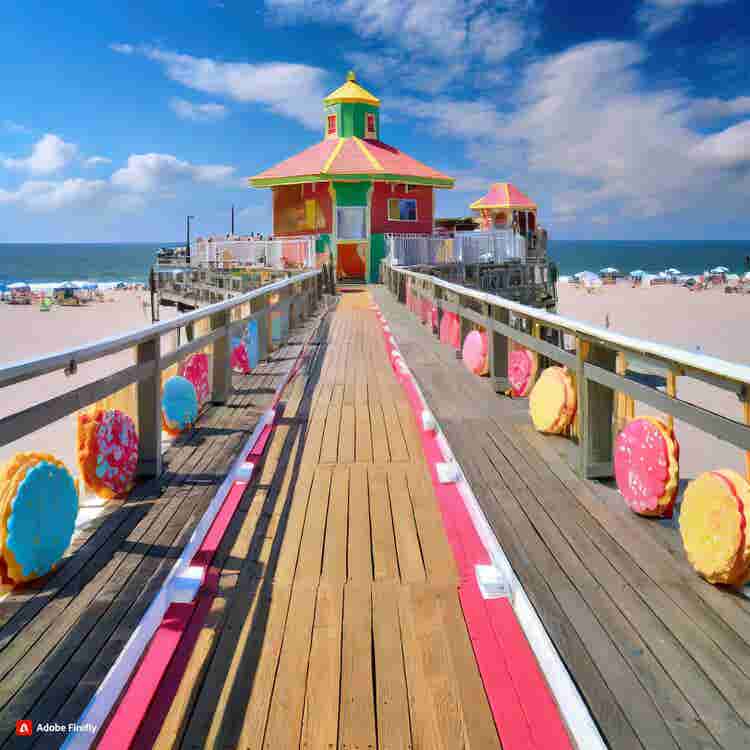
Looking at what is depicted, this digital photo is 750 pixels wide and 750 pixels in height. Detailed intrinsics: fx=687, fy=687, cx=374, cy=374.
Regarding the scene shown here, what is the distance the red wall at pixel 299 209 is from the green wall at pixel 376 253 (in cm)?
186

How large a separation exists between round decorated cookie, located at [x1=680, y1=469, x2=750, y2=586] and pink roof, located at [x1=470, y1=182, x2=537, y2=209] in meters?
44.5

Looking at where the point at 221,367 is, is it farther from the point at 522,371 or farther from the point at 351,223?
the point at 351,223

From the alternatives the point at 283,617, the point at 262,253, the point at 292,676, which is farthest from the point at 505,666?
the point at 262,253

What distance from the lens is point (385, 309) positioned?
1747 centimetres

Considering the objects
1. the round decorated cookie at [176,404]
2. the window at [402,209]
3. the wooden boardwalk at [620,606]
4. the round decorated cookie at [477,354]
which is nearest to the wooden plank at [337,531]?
the wooden boardwalk at [620,606]

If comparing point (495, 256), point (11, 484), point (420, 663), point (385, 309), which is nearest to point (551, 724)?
point (420, 663)

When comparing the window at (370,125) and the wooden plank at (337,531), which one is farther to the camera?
the window at (370,125)

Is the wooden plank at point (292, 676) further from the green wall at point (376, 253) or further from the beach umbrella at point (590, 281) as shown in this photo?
the beach umbrella at point (590, 281)

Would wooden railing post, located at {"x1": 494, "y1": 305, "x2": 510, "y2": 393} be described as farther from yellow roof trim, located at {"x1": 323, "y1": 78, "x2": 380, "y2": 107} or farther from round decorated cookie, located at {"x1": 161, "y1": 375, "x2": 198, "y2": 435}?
yellow roof trim, located at {"x1": 323, "y1": 78, "x2": 380, "y2": 107}

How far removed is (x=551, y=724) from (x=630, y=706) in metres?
0.29

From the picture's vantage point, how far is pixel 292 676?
2.65 metres

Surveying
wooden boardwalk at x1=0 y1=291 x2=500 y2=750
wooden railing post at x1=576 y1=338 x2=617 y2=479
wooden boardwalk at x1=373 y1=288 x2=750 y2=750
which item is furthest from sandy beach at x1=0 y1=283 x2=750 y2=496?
wooden boardwalk at x1=0 y1=291 x2=500 y2=750

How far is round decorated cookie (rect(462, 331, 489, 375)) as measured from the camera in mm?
8000

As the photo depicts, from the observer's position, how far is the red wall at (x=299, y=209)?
28.9 m
